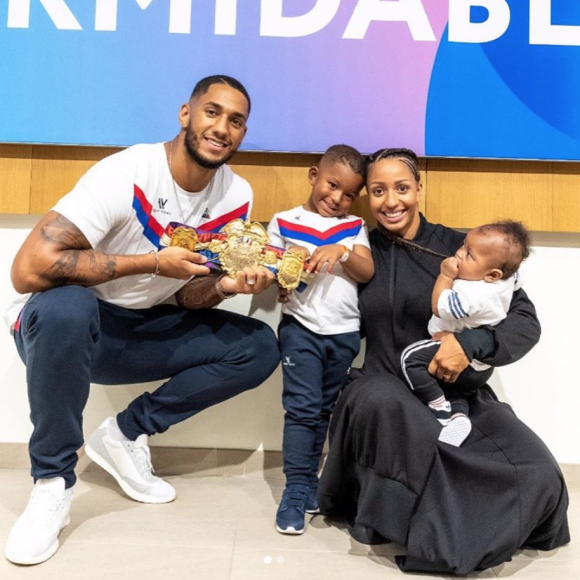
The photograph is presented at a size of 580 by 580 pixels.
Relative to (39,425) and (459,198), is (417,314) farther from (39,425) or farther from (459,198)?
(39,425)

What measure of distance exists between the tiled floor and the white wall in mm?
280

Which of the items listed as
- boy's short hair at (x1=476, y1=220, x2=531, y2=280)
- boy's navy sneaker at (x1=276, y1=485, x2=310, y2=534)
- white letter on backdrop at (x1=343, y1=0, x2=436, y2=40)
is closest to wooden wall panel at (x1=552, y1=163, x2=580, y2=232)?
boy's short hair at (x1=476, y1=220, x2=531, y2=280)

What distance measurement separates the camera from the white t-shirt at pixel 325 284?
→ 6.59 ft

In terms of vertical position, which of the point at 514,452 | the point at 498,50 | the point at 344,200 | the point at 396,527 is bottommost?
the point at 396,527

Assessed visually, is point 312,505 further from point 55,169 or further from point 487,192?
point 55,169

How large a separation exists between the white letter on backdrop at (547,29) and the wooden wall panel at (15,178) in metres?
1.84

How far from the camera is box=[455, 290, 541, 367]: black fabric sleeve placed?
180cm

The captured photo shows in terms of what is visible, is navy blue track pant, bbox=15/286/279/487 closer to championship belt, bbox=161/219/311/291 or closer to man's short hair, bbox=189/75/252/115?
championship belt, bbox=161/219/311/291

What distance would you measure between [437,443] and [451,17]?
4.84 ft

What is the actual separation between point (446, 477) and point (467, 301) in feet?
1.58

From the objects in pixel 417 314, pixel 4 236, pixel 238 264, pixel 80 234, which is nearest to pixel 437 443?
pixel 417 314

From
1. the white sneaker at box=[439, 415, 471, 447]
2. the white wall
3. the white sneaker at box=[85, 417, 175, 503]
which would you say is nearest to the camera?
the white sneaker at box=[439, 415, 471, 447]

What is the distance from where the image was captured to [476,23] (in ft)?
7.20

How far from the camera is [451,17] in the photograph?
219 centimetres
